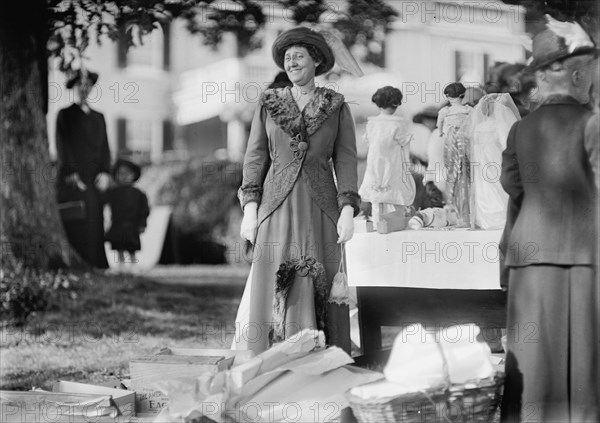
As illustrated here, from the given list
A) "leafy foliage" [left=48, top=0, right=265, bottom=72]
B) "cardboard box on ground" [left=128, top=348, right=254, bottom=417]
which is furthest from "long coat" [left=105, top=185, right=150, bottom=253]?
"cardboard box on ground" [left=128, top=348, right=254, bottom=417]

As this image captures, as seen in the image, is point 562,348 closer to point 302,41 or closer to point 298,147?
point 298,147

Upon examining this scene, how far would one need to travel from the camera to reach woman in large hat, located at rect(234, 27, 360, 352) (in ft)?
15.9

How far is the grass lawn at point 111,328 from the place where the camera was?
24.4ft

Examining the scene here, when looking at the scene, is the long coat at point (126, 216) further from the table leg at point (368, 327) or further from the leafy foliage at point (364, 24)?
the table leg at point (368, 327)

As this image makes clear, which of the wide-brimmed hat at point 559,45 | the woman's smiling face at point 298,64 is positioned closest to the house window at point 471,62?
the woman's smiling face at point 298,64

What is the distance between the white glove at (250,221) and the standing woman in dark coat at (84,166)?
4.46m

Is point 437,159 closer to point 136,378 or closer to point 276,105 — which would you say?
point 276,105

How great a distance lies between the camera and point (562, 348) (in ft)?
13.7

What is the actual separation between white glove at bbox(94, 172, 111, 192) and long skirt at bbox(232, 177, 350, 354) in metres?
5.25

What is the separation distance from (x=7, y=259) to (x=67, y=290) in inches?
32.9

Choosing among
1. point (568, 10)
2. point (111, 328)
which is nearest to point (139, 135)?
point (111, 328)

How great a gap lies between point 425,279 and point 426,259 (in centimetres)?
13

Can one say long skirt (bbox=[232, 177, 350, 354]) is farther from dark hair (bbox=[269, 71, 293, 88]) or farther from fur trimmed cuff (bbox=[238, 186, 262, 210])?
dark hair (bbox=[269, 71, 293, 88])

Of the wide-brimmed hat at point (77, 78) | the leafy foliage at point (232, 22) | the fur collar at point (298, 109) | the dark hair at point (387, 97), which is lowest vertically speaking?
the fur collar at point (298, 109)
